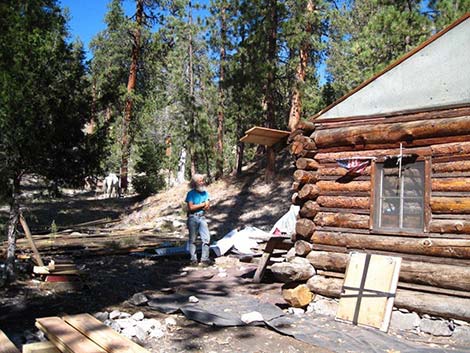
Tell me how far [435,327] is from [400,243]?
1264mm

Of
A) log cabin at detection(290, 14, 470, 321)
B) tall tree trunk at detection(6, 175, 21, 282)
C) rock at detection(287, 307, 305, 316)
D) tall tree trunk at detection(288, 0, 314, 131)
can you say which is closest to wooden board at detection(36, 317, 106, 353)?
tall tree trunk at detection(6, 175, 21, 282)

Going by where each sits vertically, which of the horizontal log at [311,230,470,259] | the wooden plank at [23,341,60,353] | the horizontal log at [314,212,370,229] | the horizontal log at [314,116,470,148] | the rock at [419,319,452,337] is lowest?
the rock at [419,319,452,337]

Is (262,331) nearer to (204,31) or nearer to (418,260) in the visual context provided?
(418,260)

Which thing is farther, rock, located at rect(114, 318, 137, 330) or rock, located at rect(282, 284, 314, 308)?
rock, located at rect(282, 284, 314, 308)

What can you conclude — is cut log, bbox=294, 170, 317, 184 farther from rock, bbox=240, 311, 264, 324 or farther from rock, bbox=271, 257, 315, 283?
rock, bbox=240, 311, 264, 324

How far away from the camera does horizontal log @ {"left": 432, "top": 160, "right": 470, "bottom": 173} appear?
6469mm

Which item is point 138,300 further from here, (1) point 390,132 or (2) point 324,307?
(1) point 390,132

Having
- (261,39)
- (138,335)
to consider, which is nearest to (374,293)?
(138,335)

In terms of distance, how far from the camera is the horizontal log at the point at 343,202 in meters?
7.47

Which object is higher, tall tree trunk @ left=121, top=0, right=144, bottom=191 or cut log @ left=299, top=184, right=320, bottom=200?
tall tree trunk @ left=121, top=0, right=144, bottom=191

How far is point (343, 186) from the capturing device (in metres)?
7.80

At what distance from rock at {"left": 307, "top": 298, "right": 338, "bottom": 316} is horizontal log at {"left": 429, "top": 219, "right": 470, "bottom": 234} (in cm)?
196

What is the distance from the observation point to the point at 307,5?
1883cm

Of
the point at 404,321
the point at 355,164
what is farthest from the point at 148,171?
the point at 404,321
